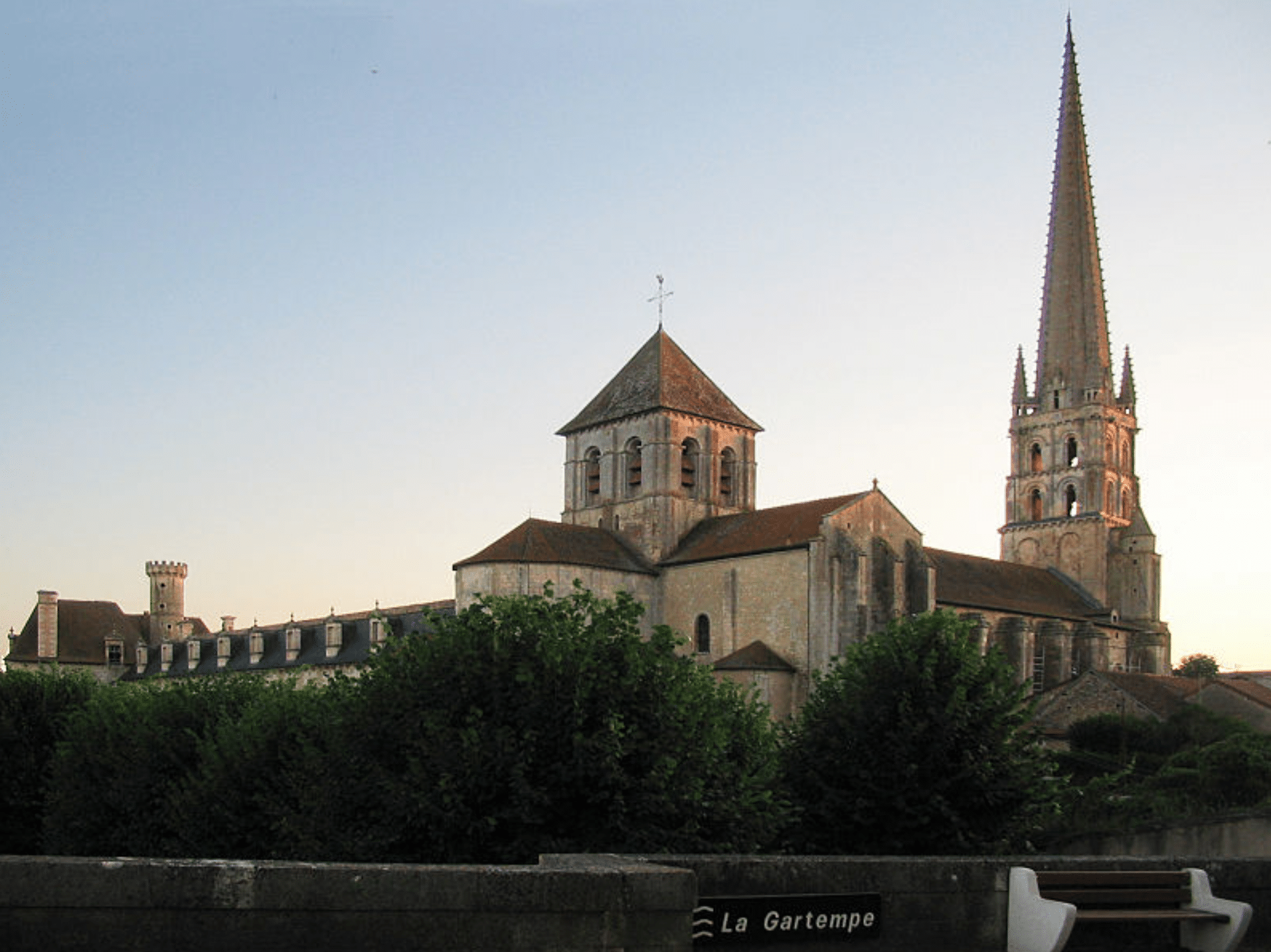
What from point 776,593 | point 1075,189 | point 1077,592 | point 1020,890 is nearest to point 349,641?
point 776,593

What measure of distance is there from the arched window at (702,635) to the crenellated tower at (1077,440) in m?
36.7

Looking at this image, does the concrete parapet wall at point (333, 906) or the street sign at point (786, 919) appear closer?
the concrete parapet wall at point (333, 906)

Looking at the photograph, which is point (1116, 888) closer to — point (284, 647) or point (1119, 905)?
point (1119, 905)

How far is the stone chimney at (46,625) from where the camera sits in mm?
87438

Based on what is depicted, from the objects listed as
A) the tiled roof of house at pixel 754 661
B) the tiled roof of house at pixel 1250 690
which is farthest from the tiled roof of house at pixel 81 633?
the tiled roof of house at pixel 1250 690

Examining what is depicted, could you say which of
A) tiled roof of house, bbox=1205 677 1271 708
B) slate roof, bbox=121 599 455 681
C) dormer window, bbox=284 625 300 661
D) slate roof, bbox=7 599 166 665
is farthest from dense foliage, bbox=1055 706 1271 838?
slate roof, bbox=7 599 166 665

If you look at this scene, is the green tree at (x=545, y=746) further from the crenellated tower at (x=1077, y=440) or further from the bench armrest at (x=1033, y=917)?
the crenellated tower at (x=1077, y=440)

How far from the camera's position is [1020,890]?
10711mm

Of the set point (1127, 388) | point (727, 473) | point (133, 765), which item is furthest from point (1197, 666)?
point (133, 765)

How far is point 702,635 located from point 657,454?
8533 mm

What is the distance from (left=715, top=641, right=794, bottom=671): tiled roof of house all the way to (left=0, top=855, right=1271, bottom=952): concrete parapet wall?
4254 cm

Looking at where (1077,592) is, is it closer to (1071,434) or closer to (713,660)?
(1071,434)

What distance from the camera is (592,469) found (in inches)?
2562

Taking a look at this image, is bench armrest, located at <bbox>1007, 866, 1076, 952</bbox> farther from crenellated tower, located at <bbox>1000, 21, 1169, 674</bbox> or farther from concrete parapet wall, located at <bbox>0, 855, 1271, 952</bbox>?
crenellated tower, located at <bbox>1000, 21, 1169, 674</bbox>
